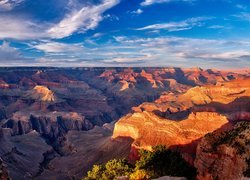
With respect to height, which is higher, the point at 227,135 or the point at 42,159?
the point at 227,135

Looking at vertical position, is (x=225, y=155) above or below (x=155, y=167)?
above

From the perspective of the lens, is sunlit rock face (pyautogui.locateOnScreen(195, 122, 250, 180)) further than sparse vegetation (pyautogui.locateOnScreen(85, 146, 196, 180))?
No

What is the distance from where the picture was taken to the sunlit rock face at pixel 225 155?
40281 millimetres

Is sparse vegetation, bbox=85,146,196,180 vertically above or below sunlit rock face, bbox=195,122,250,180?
below

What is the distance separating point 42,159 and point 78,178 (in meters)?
40.5

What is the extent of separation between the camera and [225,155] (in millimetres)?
42750

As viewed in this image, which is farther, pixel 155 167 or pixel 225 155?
pixel 155 167

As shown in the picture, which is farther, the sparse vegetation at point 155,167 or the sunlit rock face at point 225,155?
the sparse vegetation at point 155,167

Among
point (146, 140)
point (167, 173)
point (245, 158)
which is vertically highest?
point (245, 158)

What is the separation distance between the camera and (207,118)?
108875 mm

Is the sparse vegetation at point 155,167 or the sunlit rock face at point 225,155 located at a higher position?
the sunlit rock face at point 225,155

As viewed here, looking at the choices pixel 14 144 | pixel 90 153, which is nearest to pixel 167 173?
pixel 90 153

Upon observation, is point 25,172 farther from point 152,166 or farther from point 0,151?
point 152,166

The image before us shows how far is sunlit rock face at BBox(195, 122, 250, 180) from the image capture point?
40.3 metres
